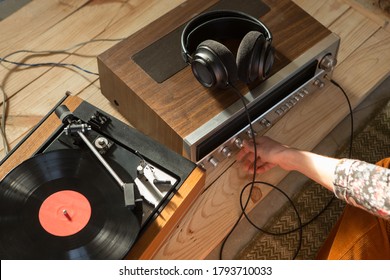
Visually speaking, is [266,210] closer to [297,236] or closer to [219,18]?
[297,236]

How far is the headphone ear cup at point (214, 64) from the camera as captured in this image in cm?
121

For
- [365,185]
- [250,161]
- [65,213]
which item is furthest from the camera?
[250,161]

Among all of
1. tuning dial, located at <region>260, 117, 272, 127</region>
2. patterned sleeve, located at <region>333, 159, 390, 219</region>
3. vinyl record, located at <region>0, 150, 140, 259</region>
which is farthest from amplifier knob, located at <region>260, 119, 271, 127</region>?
vinyl record, located at <region>0, 150, 140, 259</region>

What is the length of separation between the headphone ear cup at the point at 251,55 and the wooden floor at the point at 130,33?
0.98 ft

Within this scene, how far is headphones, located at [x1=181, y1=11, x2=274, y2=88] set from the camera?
122 cm

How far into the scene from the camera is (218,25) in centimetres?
137

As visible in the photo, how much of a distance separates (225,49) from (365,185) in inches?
15.7

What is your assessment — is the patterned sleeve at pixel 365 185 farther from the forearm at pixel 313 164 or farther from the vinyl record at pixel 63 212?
the vinyl record at pixel 63 212

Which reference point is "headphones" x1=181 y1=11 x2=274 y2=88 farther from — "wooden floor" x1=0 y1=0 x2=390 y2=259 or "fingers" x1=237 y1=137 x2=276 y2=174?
"wooden floor" x1=0 y1=0 x2=390 y2=259

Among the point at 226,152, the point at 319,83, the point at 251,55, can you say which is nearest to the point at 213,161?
the point at 226,152

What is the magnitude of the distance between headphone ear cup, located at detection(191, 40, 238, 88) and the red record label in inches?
15.5

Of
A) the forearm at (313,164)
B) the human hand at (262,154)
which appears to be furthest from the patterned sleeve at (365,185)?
the human hand at (262,154)

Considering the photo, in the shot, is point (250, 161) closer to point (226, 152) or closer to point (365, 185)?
point (226, 152)
